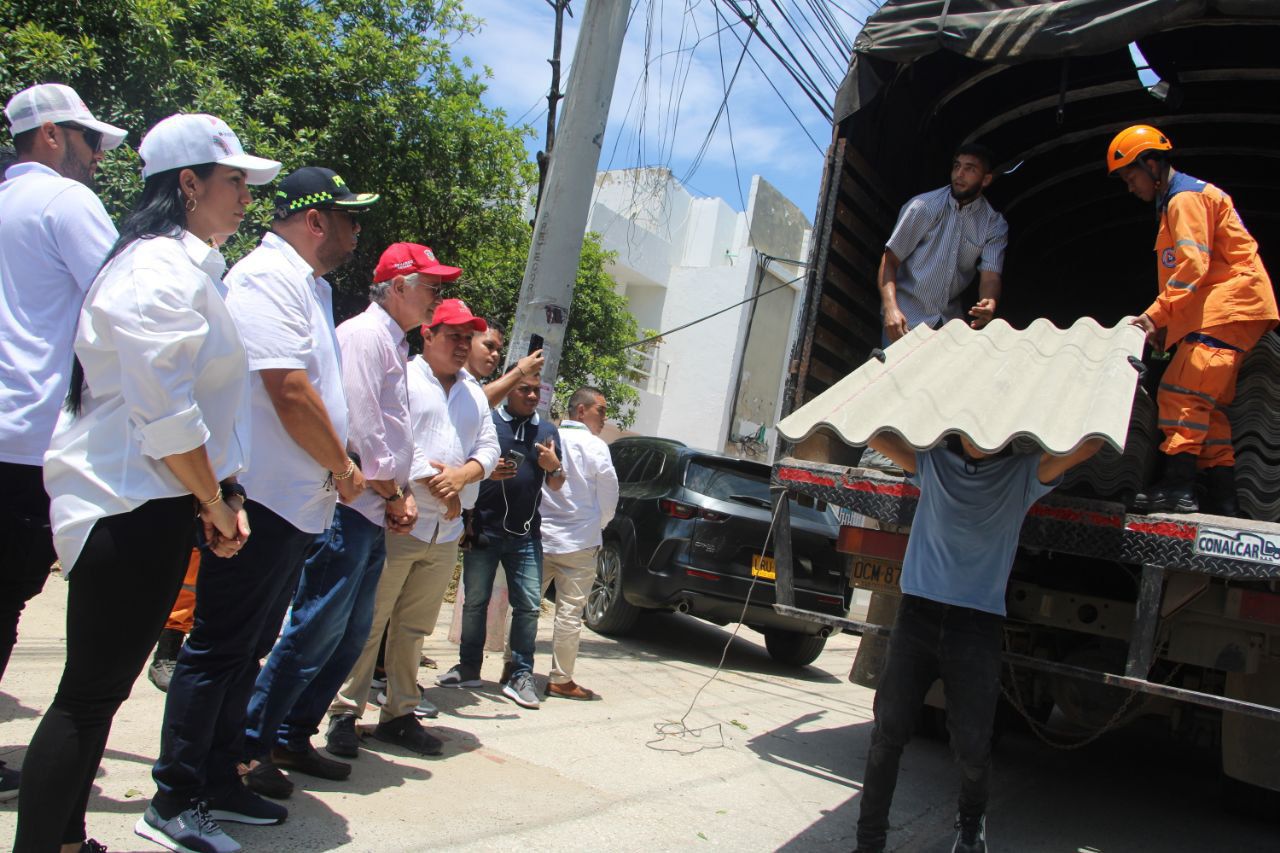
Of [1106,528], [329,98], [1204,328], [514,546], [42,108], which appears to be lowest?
[514,546]

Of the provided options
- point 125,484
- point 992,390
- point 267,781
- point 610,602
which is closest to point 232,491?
point 125,484

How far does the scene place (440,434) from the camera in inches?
166

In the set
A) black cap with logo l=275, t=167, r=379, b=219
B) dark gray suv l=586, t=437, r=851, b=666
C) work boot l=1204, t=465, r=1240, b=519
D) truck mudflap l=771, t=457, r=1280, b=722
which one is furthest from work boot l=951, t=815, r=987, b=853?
dark gray suv l=586, t=437, r=851, b=666

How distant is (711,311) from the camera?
25375 mm

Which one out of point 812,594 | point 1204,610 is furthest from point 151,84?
point 1204,610

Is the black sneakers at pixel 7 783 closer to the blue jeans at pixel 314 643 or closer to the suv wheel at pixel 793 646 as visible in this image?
the blue jeans at pixel 314 643

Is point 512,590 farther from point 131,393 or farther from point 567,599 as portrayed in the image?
point 131,393

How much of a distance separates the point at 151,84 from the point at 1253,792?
9642mm

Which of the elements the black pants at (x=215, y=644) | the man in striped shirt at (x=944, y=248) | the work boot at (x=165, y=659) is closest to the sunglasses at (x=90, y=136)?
the black pants at (x=215, y=644)

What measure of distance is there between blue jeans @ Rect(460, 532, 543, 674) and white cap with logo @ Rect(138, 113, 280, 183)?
123 inches

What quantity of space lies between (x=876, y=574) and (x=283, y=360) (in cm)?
303

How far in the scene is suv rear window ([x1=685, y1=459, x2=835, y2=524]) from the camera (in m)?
7.76

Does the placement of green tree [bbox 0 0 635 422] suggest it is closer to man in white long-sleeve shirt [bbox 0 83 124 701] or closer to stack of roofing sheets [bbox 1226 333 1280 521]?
man in white long-sleeve shirt [bbox 0 83 124 701]

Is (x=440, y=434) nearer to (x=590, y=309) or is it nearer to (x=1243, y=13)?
(x=1243, y=13)
